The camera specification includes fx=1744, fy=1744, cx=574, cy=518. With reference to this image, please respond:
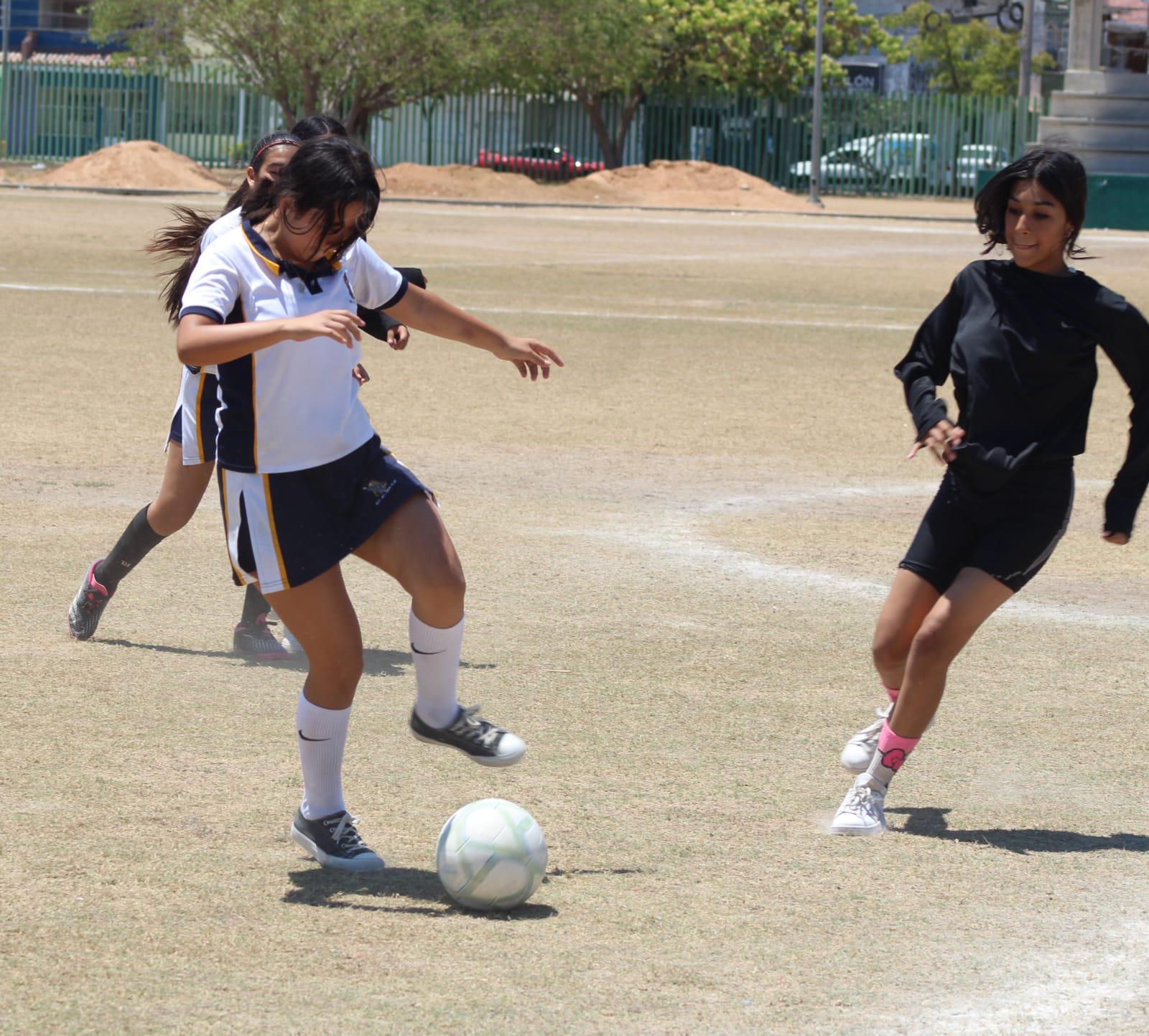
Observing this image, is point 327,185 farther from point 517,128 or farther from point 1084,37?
point 517,128

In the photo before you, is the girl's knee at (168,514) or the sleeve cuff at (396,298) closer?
the sleeve cuff at (396,298)

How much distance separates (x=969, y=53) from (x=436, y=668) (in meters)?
72.9

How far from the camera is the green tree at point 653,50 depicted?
51344 millimetres

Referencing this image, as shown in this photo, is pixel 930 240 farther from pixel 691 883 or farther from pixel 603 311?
pixel 691 883

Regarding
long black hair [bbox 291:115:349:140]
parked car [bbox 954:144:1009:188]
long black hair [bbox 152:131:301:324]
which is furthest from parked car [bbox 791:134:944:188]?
long black hair [bbox 291:115:349:140]

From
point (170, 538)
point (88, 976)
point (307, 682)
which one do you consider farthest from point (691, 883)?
point (170, 538)

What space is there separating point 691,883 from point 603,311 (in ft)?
46.6

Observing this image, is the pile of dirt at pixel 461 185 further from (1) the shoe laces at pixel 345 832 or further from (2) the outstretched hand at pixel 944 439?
(1) the shoe laces at pixel 345 832

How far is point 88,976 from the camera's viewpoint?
11.9ft

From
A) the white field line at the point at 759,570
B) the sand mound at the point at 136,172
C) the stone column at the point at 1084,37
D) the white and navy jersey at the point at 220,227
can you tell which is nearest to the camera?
the white and navy jersey at the point at 220,227

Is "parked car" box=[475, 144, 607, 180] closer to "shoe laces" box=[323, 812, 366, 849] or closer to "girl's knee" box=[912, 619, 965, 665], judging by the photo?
"girl's knee" box=[912, 619, 965, 665]

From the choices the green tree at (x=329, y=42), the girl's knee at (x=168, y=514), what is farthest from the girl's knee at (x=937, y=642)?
the green tree at (x=329, y=42)

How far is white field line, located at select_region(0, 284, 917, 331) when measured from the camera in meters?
17.6

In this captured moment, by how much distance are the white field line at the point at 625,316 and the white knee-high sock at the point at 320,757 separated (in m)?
13.1
